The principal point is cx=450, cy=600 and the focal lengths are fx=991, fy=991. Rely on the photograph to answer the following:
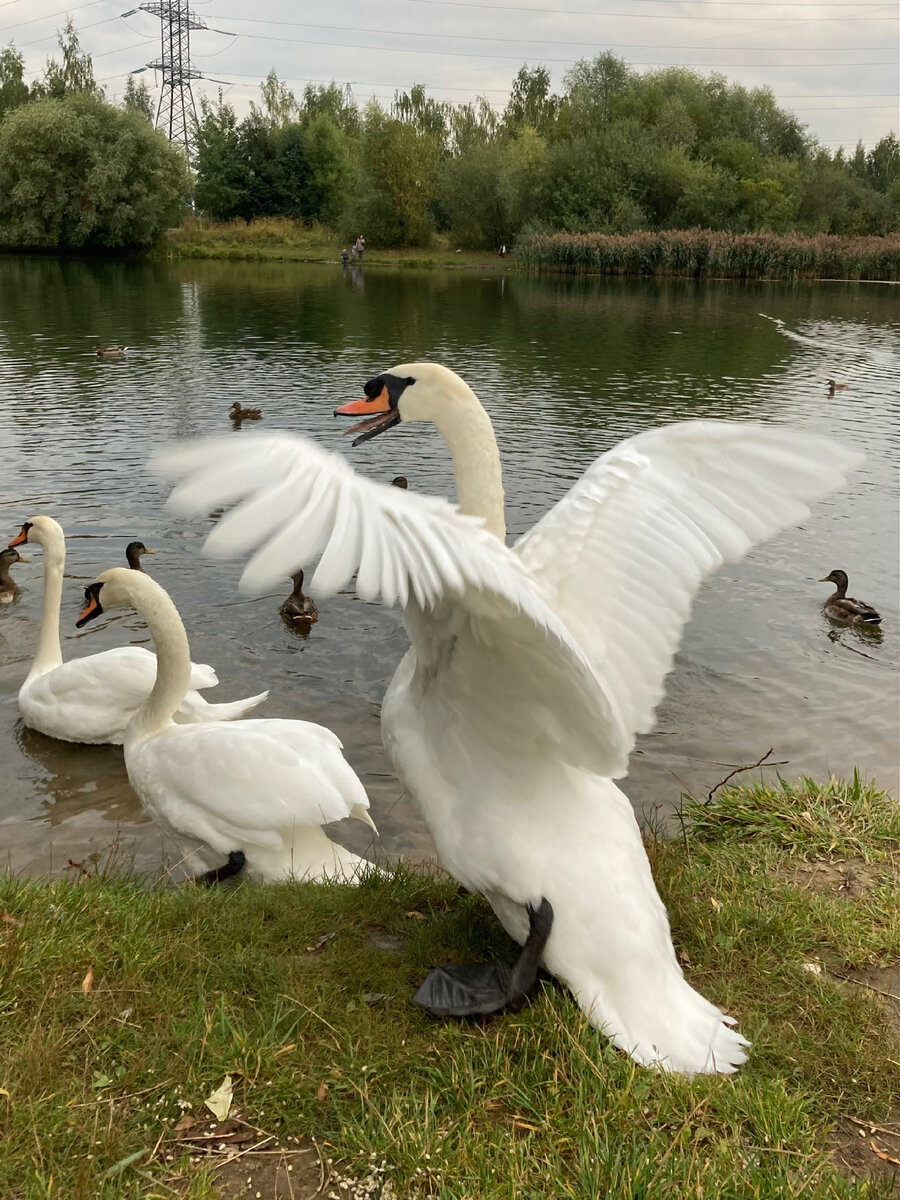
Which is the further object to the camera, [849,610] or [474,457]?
[849,610]

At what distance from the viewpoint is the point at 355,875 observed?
13.4ft

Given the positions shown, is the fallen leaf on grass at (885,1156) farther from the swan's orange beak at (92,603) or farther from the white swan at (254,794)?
the swan's orange beak at (92,603)

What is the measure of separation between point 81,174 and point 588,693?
189ft

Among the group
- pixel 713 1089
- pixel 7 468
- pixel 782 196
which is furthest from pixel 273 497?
pixel 782 196

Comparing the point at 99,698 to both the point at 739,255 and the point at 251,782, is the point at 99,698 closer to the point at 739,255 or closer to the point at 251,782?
the point at 251,782

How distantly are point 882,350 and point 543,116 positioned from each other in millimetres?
64831

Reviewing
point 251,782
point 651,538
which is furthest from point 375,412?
point 251,782

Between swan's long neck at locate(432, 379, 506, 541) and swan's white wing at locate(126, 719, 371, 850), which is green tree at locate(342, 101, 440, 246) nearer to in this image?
swan's white wing at locate(126, 719, 371, 850)

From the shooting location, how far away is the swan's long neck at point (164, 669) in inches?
195

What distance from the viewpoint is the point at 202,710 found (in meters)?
6.09

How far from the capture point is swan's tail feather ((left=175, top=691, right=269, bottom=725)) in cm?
605

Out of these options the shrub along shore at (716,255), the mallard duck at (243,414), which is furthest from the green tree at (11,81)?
the mallard duck at (243,414)

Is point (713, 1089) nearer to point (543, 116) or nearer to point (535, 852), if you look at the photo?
point (535, 852)

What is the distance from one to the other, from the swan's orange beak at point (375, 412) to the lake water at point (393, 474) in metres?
0.88
